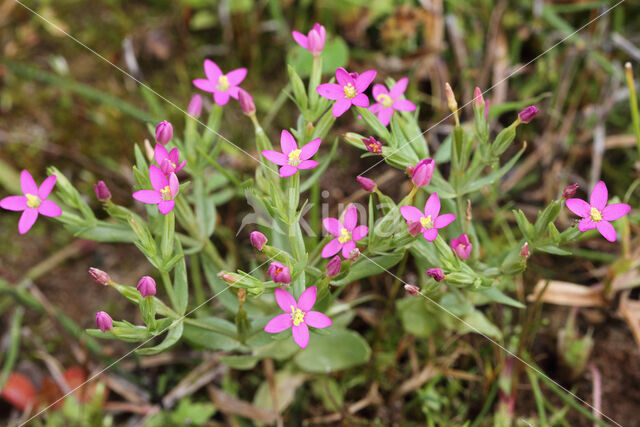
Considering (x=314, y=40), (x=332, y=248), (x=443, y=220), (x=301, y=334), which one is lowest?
(x=301, y=334)

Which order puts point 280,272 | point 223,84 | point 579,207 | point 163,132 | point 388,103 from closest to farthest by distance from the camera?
point 280,272 → point 579,207 → point 163,132 → point 388,103 → point 223,84

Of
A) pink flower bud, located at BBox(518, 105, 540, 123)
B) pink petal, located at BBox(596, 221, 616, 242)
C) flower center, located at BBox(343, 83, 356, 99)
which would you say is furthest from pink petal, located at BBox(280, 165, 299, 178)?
pink petal, located at BBox(596, 221, 616, 242)

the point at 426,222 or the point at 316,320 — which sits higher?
the point at 426,222

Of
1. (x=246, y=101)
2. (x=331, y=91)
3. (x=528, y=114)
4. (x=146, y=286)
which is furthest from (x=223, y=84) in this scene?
(x=528, y=114)

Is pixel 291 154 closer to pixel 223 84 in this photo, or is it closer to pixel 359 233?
pixel 359 233

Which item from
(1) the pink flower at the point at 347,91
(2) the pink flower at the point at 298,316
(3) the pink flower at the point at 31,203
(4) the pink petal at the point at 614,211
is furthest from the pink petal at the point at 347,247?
(3) the pink flower at the point at 31,203

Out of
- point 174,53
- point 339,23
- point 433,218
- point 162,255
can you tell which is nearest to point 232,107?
point 174,53

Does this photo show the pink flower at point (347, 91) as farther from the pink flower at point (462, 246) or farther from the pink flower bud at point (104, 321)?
the pink flower bud at point (104, 321)
